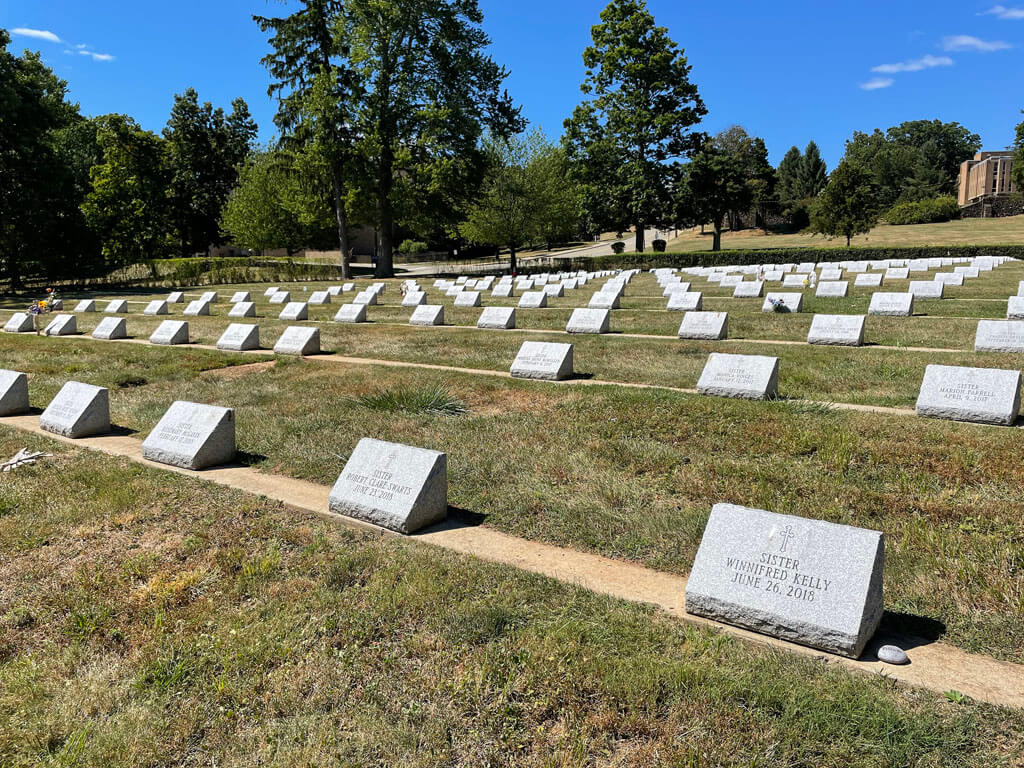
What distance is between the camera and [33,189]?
106 feet

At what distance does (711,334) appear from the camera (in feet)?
41.6

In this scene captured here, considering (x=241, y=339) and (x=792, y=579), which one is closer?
(x=792, y=579)

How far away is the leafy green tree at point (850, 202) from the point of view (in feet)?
150

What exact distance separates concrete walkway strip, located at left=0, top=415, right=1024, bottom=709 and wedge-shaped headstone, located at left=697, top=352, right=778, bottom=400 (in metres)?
4.12

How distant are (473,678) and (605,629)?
782mm

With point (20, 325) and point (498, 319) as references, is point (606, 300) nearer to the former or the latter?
point (498, 319)

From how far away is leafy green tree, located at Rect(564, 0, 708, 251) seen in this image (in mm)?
46219

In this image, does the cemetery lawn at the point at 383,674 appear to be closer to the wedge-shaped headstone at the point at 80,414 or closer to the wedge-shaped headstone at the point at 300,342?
the wedge-shaped headstone at the point at 80,414

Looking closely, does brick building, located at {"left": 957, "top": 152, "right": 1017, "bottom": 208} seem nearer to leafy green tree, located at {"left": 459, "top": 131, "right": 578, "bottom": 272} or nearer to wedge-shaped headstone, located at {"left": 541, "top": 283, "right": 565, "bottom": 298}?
leafy green tree, located at {"left": 459, "top": 131, "right": 578, "bottom": 272}

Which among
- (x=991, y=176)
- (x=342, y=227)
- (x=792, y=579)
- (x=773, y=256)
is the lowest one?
(x=792, y=579)

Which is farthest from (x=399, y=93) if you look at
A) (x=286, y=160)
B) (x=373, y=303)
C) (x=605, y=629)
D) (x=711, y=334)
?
(x=605, y=629)

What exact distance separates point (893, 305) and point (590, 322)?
276 inches

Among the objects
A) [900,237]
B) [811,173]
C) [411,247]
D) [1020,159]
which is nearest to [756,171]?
[900,237]

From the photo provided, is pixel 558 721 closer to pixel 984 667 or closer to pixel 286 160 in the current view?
pixel 984 667
